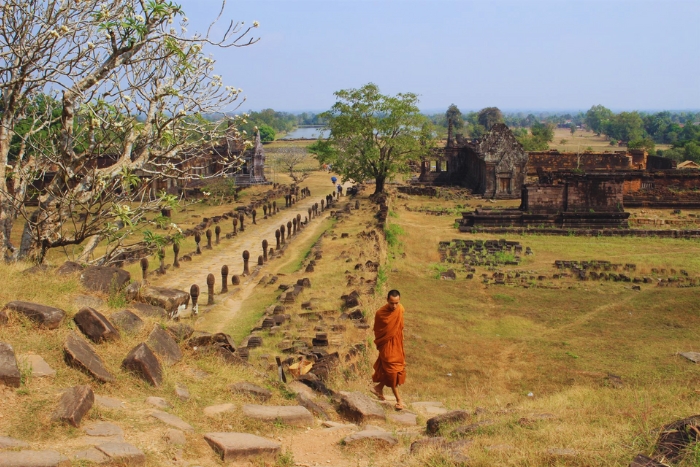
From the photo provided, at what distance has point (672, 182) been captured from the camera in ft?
117

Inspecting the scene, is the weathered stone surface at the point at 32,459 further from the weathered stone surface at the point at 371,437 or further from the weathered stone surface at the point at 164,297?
the weathered stone surface at the point at 164,297

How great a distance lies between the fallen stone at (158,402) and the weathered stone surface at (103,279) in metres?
2.86

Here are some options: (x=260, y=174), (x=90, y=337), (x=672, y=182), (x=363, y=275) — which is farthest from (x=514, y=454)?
(x=260, y=174)

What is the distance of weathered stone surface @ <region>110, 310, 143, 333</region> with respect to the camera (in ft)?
25.3

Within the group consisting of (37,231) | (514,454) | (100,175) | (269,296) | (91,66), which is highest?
(91,66)

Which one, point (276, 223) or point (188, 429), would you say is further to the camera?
point (276, 223)

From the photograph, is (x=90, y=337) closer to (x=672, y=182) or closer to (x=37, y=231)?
(x=37, y=231)

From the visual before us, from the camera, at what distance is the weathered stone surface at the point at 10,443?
16.1ft

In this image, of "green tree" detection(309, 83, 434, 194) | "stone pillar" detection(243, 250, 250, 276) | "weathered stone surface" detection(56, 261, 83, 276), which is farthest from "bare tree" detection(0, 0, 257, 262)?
"green tree" detection(309, 83, 434, 194)

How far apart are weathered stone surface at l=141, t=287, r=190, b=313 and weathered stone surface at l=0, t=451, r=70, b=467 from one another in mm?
4902

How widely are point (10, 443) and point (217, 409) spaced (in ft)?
6.82

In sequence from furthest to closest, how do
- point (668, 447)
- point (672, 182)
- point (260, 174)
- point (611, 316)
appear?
point (260, 174) < point (672, 182) < point (611, 316) < point (668, 447)

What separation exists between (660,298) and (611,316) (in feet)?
6.42

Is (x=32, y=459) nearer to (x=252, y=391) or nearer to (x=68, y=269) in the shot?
(x=252, y=391)
